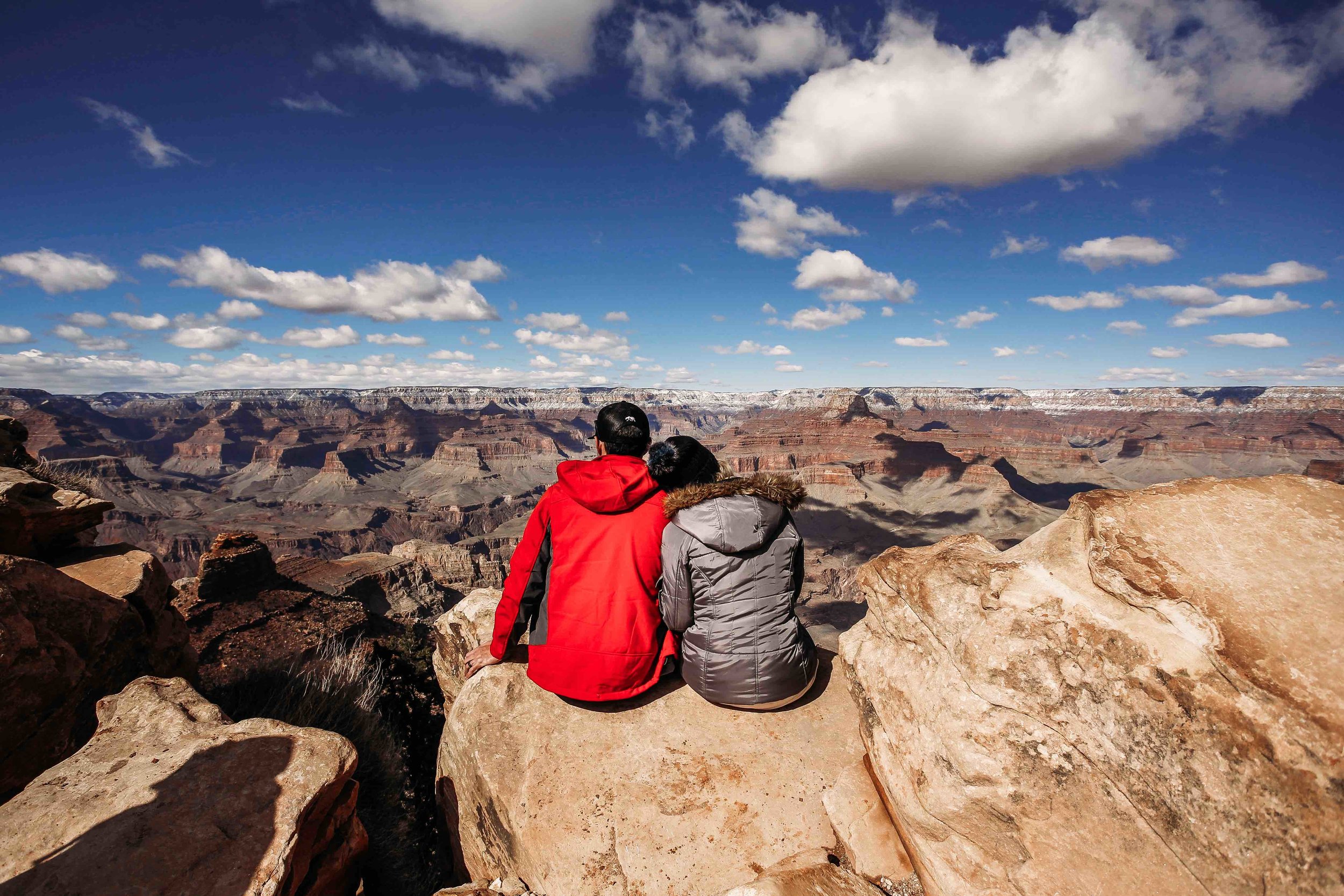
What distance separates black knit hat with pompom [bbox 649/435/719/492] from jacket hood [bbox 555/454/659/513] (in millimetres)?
80

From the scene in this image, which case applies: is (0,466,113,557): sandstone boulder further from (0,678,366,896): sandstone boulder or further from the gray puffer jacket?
the gray puffer jacket

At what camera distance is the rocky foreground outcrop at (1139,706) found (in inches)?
71.5

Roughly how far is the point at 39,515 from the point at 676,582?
6517 mm

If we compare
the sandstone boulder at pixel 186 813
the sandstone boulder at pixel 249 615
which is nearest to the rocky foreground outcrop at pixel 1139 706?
the sandstone boulder at pixel 186 813

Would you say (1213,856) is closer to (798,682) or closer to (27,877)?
(798,682)

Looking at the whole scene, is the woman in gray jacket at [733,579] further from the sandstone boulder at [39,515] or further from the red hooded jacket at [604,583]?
the sandstone boulder at [39,515]

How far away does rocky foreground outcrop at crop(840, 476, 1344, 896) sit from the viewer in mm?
1815

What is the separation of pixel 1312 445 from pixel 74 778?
19609 cm

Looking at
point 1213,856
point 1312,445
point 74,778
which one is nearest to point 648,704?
point 1213,856

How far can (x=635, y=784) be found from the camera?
3.25 metres

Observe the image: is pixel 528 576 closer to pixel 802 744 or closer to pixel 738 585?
pixel 738 585

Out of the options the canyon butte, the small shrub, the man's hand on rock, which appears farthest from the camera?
the small shrub

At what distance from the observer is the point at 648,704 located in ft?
12.3

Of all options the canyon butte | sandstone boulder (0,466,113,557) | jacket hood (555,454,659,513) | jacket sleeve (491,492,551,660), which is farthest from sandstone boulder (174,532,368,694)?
jacket hood (555,454,659,513)
